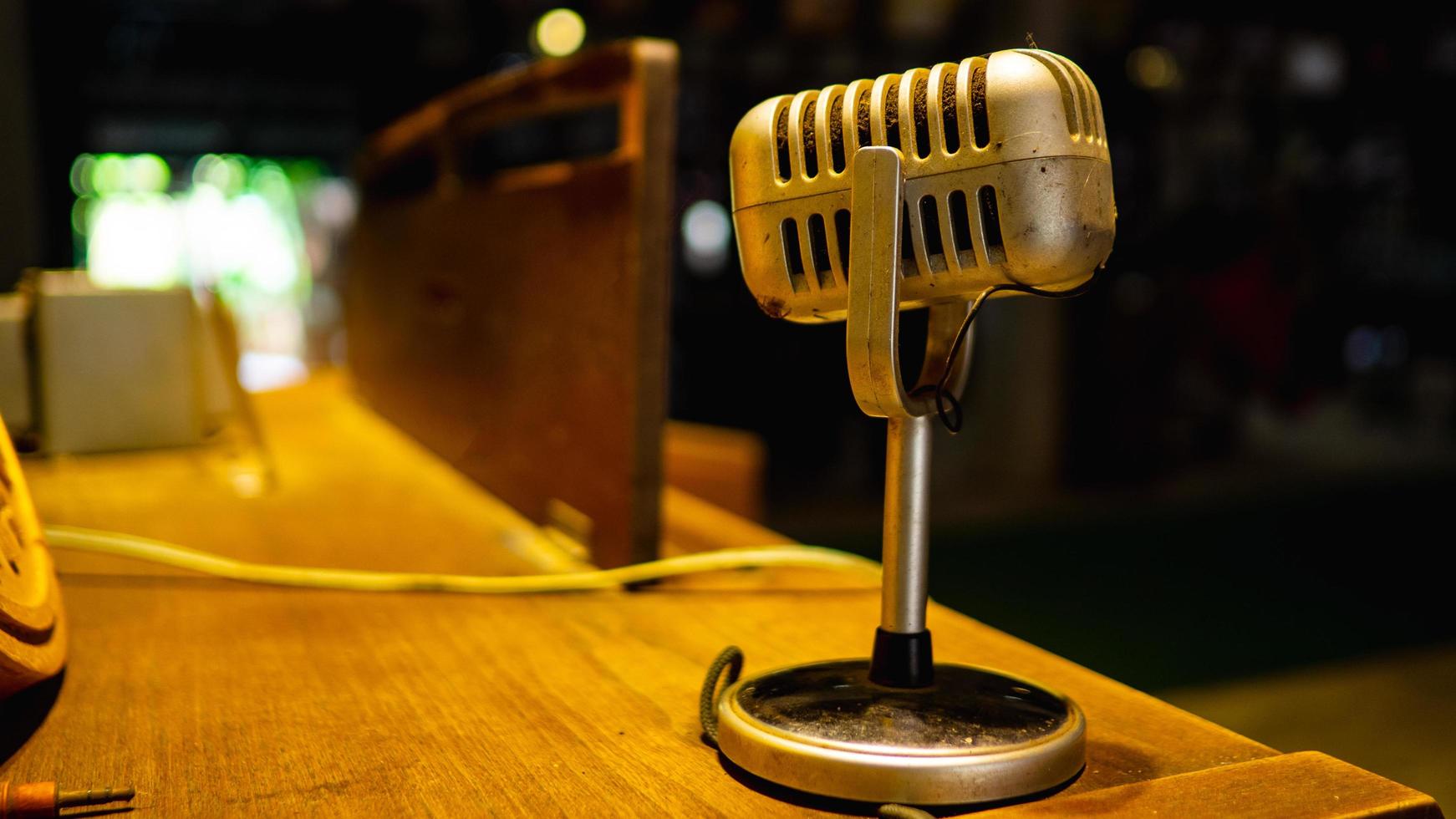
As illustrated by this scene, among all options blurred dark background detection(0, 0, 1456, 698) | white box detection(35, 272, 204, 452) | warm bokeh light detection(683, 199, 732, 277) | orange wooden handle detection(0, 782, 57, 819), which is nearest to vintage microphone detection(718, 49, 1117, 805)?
orange wooden handle detection(0, 782, 57, 819)

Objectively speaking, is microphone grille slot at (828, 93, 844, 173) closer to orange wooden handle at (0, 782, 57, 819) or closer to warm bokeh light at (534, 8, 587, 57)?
orange wooden handle at (0, 782, 57, 819)

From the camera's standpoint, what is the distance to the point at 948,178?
509mm

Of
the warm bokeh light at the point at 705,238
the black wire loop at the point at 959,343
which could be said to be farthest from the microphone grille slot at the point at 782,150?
the warm bokeh light at the point at 705,238

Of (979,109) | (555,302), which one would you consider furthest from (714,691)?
(555,302)

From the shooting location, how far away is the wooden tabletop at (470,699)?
51 cm

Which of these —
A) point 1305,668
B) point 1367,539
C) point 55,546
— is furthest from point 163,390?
point 1367,539

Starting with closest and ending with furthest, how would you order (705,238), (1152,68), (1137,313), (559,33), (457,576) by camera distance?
(457,576), (1137,313), (559,33), (1152,68), (705,238)

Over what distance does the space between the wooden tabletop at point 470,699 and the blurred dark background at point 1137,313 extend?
247 centimetres

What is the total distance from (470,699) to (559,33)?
573 centimetres

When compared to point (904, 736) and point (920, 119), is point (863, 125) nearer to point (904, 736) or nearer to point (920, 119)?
point (920, 119)

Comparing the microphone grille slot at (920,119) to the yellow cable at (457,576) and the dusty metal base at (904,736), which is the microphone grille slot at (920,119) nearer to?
the dusty metal base at (904,736)

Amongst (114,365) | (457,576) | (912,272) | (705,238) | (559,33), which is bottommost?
(457,576)

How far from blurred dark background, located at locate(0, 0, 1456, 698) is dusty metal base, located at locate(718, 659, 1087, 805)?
2742mm

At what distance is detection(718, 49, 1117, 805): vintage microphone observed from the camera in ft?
1.61
